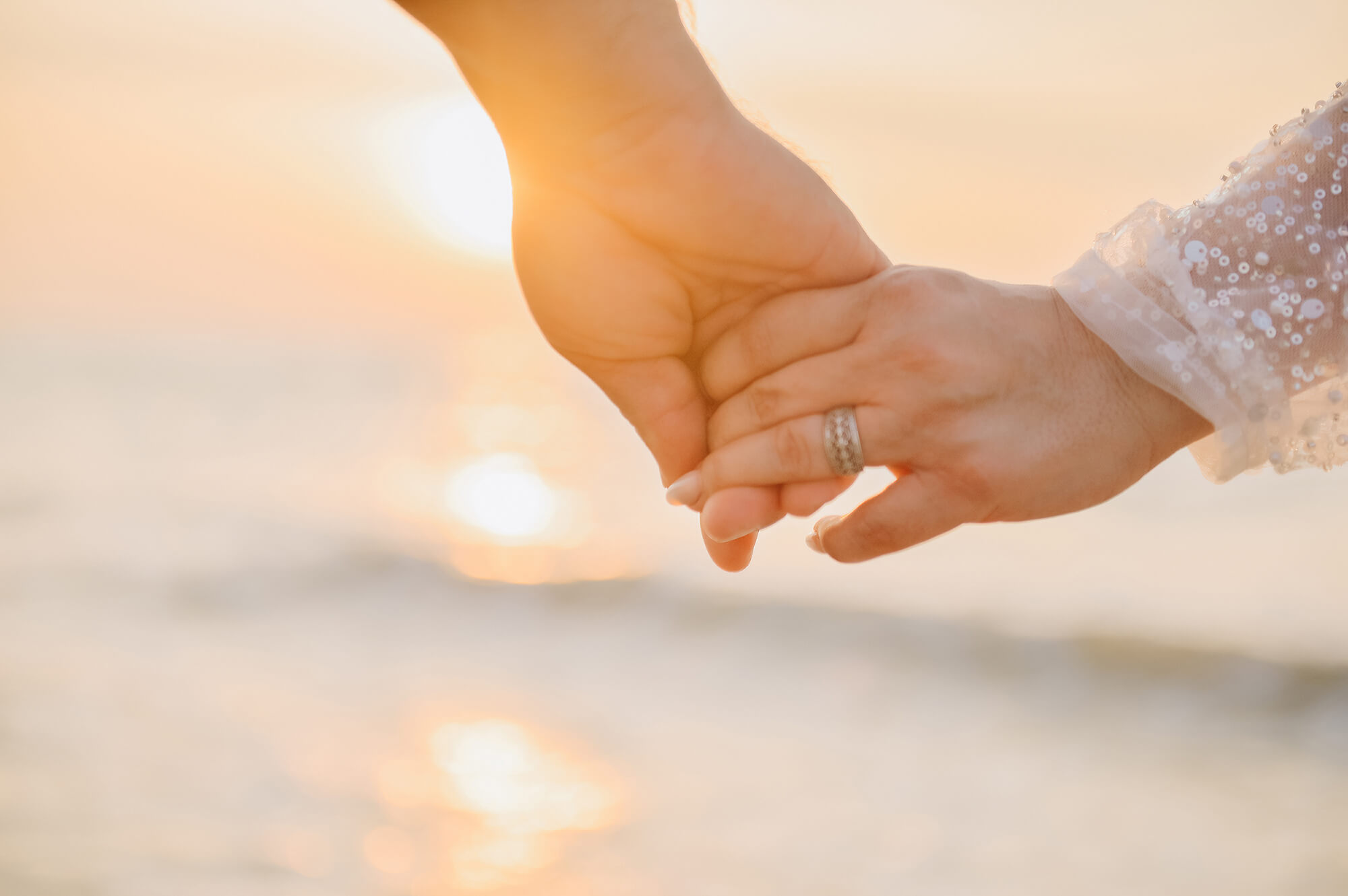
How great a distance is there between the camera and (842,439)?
7.31 ft

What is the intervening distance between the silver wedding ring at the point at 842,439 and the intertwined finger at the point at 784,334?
0.16 meters

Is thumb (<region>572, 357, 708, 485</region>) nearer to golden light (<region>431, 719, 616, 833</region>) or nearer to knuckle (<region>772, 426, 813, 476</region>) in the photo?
knuckle (<region>772, 426, 813, 476</region>)

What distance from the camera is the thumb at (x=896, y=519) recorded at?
2.19 meters

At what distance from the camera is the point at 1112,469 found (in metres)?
2.13

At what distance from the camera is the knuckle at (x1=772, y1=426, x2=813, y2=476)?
223cm

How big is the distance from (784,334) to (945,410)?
15.4 inches

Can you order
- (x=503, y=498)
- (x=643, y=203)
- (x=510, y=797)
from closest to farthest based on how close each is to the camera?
(x=643, y=203) < (x=510, y=797) < (x=503, y=498)

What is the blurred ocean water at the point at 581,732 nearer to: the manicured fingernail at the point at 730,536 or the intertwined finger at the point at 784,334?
the manicured fingernail at the point at 730,536

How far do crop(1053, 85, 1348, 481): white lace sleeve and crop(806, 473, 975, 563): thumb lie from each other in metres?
0.45

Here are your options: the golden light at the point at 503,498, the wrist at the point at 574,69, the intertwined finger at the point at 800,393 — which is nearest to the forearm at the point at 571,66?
the wrist at the point at 574,69

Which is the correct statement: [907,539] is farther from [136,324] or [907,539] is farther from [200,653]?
[136,324]

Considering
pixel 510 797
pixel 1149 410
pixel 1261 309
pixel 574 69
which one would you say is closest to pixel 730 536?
pixel 1149 410

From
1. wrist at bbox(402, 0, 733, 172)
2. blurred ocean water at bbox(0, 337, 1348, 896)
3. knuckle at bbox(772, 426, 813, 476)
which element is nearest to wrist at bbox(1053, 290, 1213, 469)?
knuckle at bbox(772, 426, 813, 476)

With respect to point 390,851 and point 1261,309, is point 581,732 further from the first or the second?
point 1261,309
